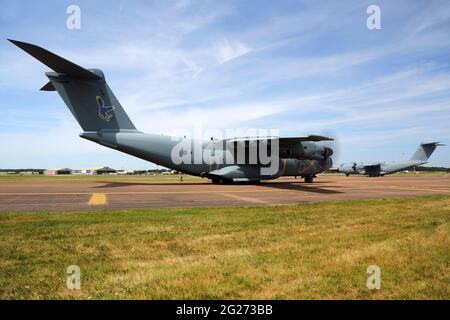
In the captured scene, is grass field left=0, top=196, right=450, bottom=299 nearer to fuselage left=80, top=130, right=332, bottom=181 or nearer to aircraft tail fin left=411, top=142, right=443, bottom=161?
fuselage left=80, top=130, right=332, bottom=181

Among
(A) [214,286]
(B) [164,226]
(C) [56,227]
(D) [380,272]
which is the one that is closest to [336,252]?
(D) [380,272]

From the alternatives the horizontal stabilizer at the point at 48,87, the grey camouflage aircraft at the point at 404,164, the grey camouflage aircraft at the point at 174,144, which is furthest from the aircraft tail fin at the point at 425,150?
the horizontal stabilizer at the point at 48,87

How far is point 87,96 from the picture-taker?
2169cm

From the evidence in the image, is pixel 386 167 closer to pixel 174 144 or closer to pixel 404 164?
pixel 404 164

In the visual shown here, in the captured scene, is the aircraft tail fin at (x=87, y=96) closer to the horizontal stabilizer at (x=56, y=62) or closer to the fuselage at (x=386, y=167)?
the horizontal stabilizer at (x=56, y=62)

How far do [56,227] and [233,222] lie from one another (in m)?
4.44

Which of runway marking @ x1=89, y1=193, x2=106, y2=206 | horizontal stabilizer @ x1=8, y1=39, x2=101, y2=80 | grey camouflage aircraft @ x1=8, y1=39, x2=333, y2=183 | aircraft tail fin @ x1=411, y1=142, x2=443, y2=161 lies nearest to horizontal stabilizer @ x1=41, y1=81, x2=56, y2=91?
grey camouflage aircraft @ x1=8, y1=39, x2=333, y2=183

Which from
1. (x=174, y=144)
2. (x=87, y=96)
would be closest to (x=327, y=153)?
(x=174, y=144)

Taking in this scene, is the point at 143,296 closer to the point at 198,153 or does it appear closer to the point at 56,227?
the point at 56,227

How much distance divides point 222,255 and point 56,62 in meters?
17.8

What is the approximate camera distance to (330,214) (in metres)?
10.2

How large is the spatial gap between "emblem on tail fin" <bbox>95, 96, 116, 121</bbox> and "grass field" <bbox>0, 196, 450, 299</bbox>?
541 inches

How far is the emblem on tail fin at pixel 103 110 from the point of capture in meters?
22.1

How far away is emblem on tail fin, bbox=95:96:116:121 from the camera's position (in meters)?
22.1
